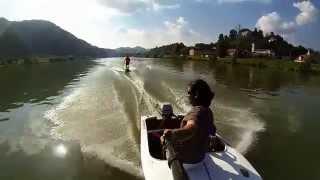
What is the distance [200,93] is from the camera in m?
6.54

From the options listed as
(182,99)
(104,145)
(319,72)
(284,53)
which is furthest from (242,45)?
(104,145)

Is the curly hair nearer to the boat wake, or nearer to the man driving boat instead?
the man driving boat

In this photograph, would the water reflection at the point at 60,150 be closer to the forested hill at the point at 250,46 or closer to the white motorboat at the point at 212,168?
the white motorboat at the point at 212,168

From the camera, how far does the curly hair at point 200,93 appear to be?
6.52 meters

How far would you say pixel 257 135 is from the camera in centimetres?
1521

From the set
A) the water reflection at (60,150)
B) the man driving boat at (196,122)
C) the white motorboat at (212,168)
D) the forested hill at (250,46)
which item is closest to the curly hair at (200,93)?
the man driving boat at (196,122)

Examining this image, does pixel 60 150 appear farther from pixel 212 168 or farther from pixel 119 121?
pixel 212 168

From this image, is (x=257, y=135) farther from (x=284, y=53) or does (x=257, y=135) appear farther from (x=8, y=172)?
(x=284, y=53)

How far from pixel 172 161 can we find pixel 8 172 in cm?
699

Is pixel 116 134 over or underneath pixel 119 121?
underneath

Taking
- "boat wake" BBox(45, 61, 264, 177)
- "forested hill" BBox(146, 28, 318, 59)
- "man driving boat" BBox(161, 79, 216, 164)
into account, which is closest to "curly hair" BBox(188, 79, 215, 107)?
"man driving boat" BBox(161, 79, 216, 164)

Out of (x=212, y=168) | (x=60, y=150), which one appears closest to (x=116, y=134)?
(x=60, y=150)

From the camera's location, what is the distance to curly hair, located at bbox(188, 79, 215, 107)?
6.52 meters

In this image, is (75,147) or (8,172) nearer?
(8,172)
